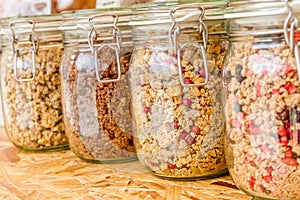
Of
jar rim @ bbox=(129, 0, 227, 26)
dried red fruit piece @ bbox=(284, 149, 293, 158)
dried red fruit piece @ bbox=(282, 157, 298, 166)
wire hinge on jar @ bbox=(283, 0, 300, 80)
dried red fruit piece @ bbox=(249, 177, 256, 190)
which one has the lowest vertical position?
dried red fruit piece @ bbox=(249, 177, 256, 190)

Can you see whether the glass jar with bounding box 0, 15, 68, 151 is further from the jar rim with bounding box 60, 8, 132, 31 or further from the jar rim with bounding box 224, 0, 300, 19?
the jar rim with bounding box 224, 0, 300, 19

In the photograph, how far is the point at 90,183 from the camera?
0.83 meters

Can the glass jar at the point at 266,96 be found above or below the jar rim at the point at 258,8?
below

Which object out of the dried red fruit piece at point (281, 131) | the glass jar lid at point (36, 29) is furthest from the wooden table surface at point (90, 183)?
the glass jar lid at point (36, 29)

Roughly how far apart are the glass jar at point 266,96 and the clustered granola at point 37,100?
0.47 metres

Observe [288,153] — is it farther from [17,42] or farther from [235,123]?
[17,42]

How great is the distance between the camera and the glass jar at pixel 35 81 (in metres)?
1.02

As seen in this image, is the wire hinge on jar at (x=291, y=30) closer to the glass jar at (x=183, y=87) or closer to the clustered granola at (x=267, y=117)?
the clustered granola at (x=267, y=117)

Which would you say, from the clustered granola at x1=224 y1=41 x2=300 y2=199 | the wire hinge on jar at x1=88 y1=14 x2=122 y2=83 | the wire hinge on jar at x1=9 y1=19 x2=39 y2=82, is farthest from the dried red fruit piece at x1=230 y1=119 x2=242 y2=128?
the wire hinge on jar at x1=9 y1=19 x2=39 y2=82

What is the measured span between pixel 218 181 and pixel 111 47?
0.98 feet

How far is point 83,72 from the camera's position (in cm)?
91

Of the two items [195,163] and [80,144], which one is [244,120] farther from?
[80,144]

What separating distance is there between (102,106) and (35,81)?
0.19 meters

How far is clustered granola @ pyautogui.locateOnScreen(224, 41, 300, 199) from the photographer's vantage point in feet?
2.00
